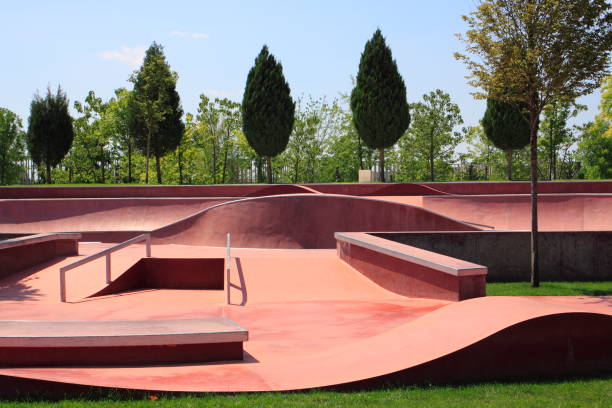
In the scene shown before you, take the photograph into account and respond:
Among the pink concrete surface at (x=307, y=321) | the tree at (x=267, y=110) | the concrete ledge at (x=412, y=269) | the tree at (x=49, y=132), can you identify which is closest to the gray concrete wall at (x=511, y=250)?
the concrete ledge at (x=412, y=269)

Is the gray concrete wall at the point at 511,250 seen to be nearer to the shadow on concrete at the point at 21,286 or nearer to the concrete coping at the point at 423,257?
the concrete coping at the point at 423,257

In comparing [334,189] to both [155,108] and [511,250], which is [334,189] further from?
[155,108]

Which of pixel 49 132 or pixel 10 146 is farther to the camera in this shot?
pixel 10 146

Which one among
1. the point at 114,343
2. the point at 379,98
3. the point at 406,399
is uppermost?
the point at 379,98

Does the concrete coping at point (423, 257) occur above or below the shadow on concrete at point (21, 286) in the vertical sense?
above

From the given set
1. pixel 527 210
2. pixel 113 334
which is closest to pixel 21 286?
pixel 113 334

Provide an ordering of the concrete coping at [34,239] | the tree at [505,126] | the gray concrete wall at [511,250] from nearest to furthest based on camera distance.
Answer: the concrete coping at [34,239], the gray concrete wall at [511,250], the tree at [505,126]

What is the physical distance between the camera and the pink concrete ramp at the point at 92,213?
65.5 ft

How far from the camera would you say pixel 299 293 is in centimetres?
966

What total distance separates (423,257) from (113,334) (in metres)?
5.07

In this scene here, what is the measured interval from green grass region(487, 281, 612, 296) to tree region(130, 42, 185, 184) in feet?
74.8

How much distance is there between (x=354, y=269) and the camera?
11141 mm

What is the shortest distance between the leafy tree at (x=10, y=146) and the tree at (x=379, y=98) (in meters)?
32.2

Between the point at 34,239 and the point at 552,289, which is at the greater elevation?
the point at 34,239
